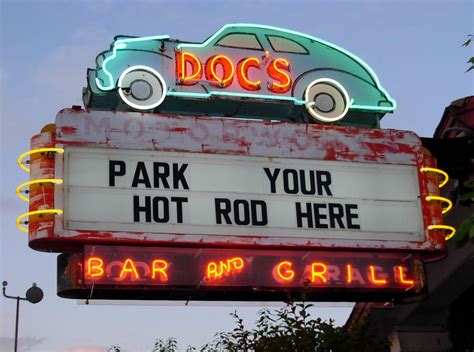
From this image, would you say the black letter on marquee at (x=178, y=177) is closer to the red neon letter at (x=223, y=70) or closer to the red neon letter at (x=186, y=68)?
the red neon letter at (x=186, y=68)

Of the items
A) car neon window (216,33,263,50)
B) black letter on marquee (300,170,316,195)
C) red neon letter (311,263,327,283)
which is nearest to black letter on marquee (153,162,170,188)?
black letter on marquee (300,170,316,195)

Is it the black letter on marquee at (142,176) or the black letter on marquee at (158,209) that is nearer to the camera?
the black letter on marquee at (158,209)

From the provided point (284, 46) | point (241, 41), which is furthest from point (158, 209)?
point (284, 46)

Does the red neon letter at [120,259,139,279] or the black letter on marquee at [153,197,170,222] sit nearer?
the red neon letter at [120,259,139,279]

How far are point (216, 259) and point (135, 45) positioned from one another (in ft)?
15.8

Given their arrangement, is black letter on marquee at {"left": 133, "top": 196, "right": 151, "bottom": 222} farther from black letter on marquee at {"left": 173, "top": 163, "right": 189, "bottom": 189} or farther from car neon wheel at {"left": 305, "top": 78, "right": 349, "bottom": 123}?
car neon wheel at {"left": 305, "top": 78, "right": 349, "bottom": 123}

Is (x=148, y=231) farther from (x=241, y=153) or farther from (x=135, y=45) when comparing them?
(x=135, y=45)

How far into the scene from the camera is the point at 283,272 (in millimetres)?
17172

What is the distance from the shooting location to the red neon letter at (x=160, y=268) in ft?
53.8

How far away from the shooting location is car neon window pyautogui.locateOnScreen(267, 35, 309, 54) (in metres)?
19.7

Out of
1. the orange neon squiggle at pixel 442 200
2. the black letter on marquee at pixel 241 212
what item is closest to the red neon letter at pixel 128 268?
the black letter on marquee at pixel 241 212

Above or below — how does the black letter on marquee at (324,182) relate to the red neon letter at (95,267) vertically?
above

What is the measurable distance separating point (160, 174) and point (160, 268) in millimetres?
1866

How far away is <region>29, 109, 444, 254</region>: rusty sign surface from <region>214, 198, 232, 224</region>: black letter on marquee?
0.02 meters
